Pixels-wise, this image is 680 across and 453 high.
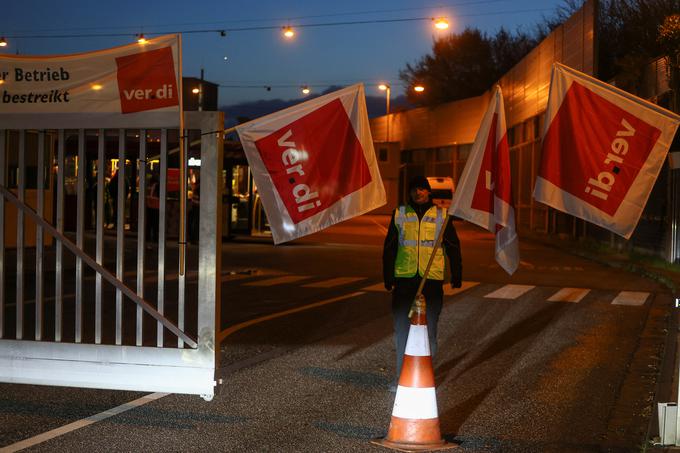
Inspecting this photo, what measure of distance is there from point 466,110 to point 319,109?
5886 cm

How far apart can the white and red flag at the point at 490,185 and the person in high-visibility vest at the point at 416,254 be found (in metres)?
0.83

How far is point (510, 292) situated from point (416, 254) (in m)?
9.65

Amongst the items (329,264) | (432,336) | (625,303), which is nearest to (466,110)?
(329,264)

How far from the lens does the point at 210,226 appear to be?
7578mm

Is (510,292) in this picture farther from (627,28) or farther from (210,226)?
(627,28)

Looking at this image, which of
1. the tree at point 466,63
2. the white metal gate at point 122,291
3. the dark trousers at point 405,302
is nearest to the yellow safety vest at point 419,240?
the dark trousers at point 405,302

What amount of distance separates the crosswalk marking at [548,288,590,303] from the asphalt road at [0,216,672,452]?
0.06m

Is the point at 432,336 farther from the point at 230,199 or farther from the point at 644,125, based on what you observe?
the point at 230,199

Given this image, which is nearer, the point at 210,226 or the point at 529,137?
the point at 210,226

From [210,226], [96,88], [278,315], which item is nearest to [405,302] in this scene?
[210,226]

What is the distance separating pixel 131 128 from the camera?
787 cm

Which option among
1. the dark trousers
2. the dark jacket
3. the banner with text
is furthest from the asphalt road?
the banner with text

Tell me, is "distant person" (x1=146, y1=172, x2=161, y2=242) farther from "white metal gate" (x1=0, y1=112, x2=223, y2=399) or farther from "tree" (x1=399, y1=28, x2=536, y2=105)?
"tree" (x1=399, y1=28, x2=536, y2=105)

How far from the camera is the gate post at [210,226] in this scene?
756 centimetres
